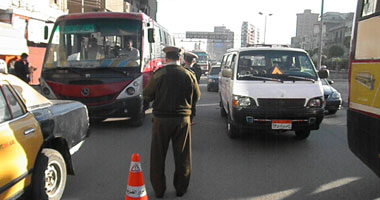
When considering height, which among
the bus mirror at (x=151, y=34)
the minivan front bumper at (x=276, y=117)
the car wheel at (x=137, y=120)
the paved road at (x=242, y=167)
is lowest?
the paved road at (x=242, y=167)

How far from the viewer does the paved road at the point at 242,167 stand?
446 centimetres

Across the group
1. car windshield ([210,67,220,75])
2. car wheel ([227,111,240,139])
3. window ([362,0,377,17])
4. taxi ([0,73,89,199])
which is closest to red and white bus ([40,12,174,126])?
car wheel ([227,111,240,139])

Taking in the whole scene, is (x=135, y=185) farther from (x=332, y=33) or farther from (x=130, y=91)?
(x=332, y=33)

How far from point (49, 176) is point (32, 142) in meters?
0.54

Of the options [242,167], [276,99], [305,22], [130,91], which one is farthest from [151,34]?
[305,22]

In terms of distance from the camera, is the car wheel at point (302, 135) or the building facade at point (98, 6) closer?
the car wheel at point (302, 135)

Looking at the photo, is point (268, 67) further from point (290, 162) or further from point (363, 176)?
point (363, 176)

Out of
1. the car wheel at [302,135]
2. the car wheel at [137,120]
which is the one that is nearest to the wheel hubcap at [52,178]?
the car wheel at [137,120]

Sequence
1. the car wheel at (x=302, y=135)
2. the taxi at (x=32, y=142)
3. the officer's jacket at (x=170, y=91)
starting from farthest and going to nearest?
1. the car wheel at (x=302, y=135)
2. the officer's jacket at (x=170, y=91)
3. the taxi at (x=32, y=142)

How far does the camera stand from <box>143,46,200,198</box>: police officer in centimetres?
411

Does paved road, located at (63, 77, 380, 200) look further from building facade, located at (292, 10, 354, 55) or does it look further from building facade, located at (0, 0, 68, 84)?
building facade, located at (292, 10, 354, 55)

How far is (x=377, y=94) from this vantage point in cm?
359

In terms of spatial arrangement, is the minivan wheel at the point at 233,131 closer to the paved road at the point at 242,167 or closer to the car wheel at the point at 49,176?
the paved road at the point at 242,167

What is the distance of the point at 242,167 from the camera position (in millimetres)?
5535
